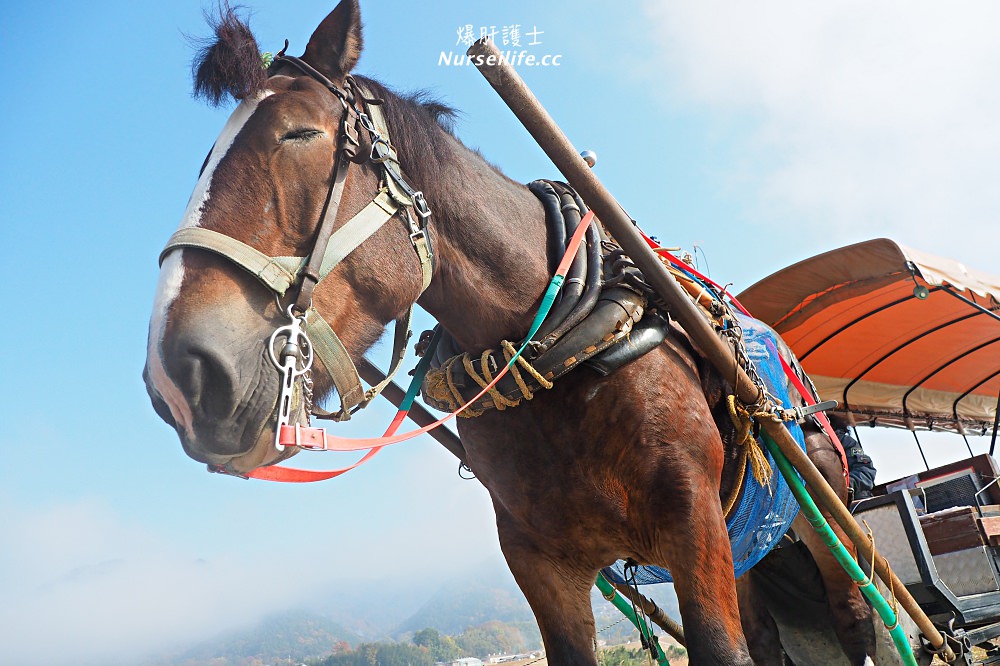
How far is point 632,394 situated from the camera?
2.29m

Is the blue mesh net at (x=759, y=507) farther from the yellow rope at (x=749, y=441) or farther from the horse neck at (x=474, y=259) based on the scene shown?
the horse neck at (x=474, y=259)

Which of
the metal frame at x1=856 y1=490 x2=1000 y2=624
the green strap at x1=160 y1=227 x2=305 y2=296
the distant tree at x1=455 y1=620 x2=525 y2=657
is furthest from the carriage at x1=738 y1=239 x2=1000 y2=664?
the distant tree at x1=455 y1=620 x2=525 y2=657

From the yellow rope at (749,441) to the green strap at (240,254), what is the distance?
1641mm

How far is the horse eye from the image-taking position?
6.41 ft

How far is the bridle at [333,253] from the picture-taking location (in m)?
1.73

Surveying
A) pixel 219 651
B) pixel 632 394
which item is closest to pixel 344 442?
pixel 632 394

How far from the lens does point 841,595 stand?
11.9ft

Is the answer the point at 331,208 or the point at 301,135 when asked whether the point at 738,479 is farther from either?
the point at 301,135

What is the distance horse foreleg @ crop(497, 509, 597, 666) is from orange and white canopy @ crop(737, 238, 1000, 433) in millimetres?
2125

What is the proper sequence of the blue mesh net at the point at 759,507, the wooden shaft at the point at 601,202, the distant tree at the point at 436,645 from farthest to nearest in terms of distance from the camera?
the distant tree at the point at 436,645 → the blue mesh net at the point at 759,507 → the wooden shaft at the point at 601,202

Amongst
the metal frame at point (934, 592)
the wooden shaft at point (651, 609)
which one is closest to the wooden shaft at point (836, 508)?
the metal frame at point (934, 592)

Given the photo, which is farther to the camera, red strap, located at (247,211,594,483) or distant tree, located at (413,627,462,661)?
distant tree, located at (413,627,462,661)

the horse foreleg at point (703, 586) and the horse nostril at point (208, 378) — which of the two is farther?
the horse foreleg at point (703, 586)

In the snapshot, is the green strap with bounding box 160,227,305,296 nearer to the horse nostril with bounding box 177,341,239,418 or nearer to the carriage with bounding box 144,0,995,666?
the carriage with bounding box 144,0,995,666
